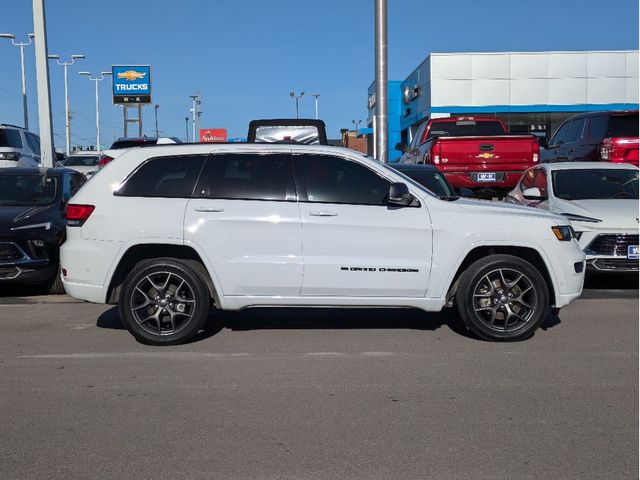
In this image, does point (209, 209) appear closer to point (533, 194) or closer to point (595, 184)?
point (533, 194)

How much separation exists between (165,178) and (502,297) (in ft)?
10.8

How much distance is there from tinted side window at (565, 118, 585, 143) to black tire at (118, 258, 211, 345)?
10596mm

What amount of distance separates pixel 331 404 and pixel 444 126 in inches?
532

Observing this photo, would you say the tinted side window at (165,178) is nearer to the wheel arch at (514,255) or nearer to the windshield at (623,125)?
the wheel arch at (514,255)

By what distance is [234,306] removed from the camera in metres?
6.46

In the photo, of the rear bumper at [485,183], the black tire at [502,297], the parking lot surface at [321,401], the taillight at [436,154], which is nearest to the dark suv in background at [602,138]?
the rear bumper at [485,183]

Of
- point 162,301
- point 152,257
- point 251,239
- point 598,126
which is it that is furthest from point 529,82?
point 162,301

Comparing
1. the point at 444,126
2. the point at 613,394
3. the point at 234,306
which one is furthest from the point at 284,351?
the point at 444,126

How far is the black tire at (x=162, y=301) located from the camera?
6.40 meters

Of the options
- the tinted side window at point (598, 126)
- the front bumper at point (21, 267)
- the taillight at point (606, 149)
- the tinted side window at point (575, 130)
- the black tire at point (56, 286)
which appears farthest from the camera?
the tinted side window at point (575, 130)

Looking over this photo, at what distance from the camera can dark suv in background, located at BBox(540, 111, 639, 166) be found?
1300cm

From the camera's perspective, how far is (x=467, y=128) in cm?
1755

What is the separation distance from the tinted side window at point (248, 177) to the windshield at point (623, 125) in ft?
30.0

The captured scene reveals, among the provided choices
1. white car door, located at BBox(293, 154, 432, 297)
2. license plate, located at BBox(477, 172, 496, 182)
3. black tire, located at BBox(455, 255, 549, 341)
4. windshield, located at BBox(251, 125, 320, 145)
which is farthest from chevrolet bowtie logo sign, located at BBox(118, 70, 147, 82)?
black tire, located at BBox(455, 255, 549, 341)
